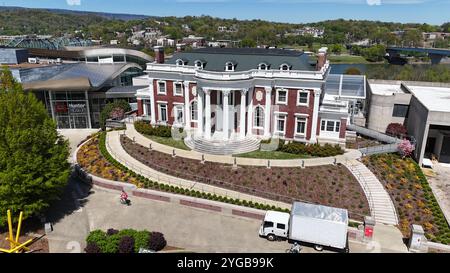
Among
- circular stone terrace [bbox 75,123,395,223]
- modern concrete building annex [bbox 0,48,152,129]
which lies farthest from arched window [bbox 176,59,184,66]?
modern concrete building annex [bbox 0,48,152,129]

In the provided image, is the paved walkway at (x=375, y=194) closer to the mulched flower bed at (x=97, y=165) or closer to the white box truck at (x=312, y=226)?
the white box truck at (x=312, y=226)

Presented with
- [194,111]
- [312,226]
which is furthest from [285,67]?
[312,226]

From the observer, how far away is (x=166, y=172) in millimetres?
35250

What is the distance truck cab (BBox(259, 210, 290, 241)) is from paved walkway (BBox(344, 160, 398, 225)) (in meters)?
9.18

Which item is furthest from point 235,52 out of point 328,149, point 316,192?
point 316,192

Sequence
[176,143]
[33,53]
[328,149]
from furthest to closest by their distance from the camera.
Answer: [33,53], [176,143], [328,149]

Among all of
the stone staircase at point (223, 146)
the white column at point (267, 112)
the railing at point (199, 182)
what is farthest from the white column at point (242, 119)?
the railing at point (199, 182)

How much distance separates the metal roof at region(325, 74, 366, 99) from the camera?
167 feet

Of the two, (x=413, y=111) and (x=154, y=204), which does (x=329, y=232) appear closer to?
(x=154, y=204)

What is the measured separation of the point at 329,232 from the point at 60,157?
2149 centimetres

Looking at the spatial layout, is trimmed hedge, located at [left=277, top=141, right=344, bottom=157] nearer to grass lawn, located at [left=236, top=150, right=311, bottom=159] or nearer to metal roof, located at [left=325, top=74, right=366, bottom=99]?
grass lawn, located at [left=236, top=150, right=311, bottom=159]

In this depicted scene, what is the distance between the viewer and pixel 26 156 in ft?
80.5

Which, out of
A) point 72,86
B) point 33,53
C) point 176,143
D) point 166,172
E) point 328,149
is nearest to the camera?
point 166,172

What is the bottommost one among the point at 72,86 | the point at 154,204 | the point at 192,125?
the point at 154,204
